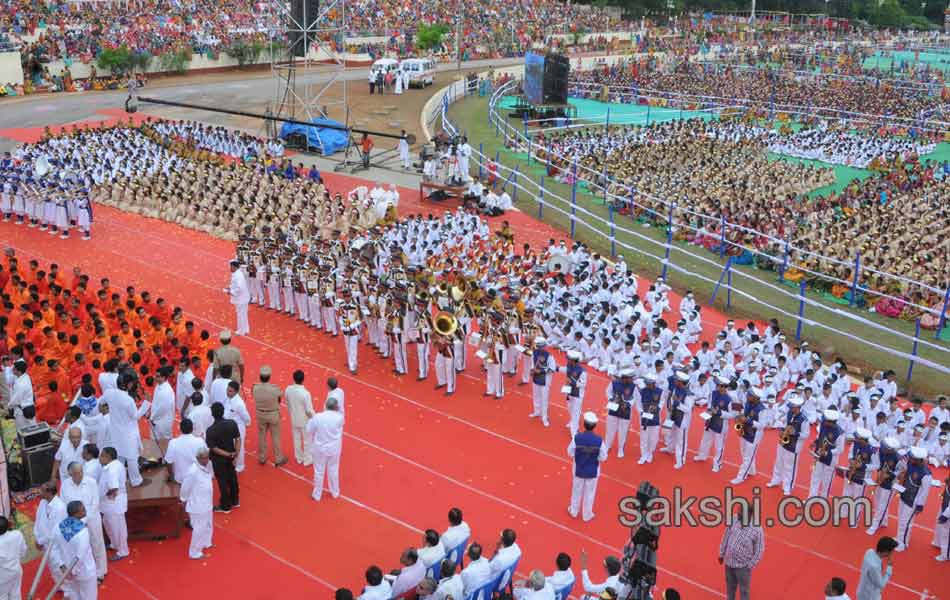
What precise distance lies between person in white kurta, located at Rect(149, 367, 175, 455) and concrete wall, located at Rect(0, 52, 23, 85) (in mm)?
35579

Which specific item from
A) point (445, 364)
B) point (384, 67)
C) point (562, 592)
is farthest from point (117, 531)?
point (384, 67)

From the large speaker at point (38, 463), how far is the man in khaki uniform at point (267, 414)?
2466mm

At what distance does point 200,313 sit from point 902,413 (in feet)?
40.0

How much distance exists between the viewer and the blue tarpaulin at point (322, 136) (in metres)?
31.1

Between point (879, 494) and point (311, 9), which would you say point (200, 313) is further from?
point (311, 9)

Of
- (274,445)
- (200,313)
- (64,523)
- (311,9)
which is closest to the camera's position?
(64,523)

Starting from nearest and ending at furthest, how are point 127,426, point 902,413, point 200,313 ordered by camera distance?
point 127,426
point 902,413
point 200,313

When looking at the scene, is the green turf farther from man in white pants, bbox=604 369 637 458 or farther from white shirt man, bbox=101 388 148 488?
white shirt man, bbox=101 388 148 488

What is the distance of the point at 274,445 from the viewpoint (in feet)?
38.0

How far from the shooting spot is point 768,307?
1792 cm

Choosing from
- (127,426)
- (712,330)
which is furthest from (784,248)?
(127,426)

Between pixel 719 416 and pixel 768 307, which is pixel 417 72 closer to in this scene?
pixel 768 307

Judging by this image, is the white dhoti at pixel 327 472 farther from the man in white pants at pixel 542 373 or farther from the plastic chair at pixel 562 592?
the plastic chair at pixel 562 592

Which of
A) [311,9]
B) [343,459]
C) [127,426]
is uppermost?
[311,9]
